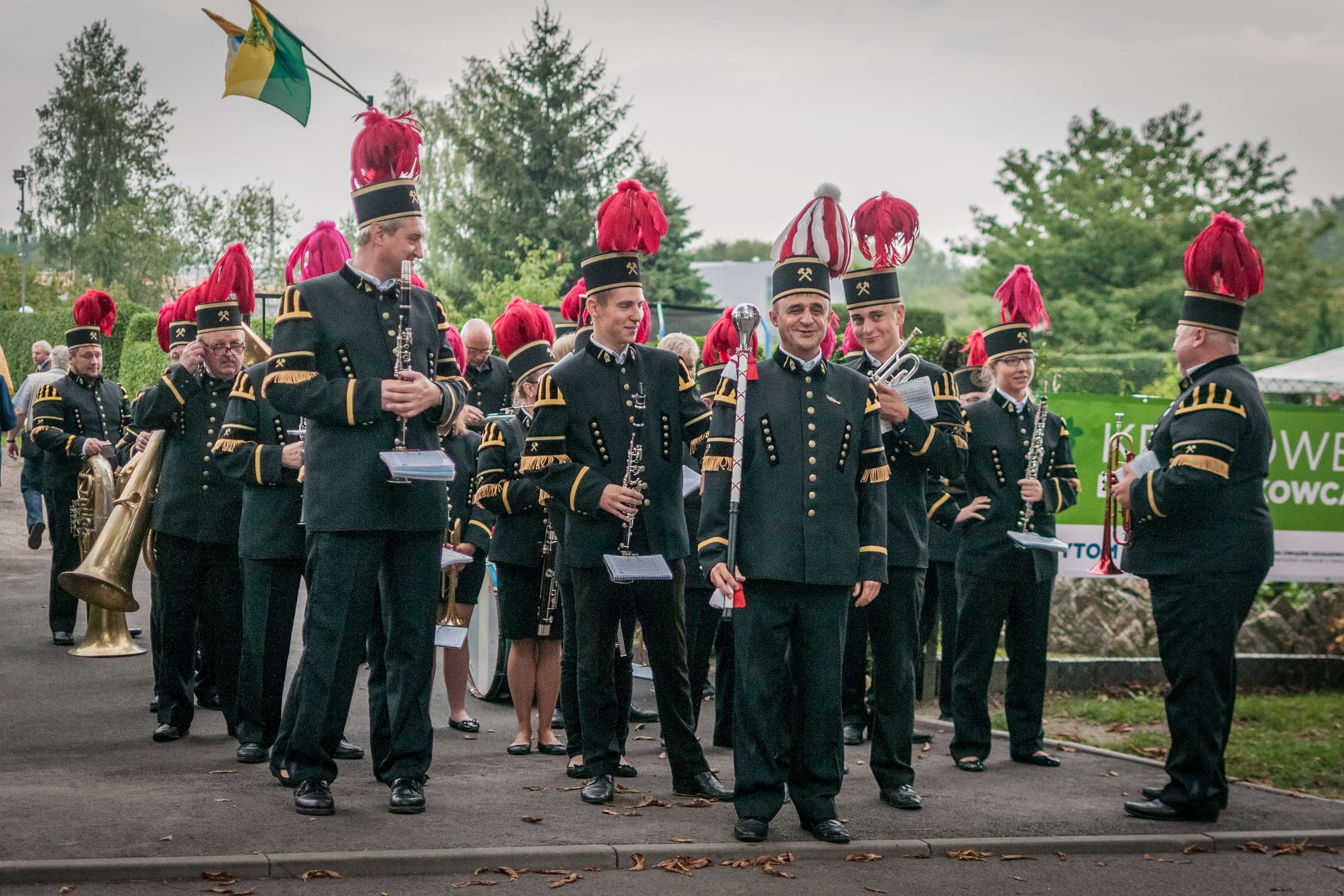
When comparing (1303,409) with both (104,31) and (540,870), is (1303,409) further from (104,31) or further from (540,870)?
(104,31)

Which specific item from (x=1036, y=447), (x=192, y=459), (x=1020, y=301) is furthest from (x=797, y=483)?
(x=192, y=459)

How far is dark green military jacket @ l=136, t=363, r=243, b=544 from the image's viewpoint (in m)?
7.91

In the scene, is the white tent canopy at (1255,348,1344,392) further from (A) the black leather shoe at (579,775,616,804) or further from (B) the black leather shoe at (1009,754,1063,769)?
(A) the black leather shoe at (579,775,616,804)

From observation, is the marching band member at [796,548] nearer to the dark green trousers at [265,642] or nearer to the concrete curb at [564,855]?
the concrete curb at [564,855]

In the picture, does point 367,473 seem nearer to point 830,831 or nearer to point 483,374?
point 830,831

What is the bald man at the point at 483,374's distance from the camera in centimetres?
1119

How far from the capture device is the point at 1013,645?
8.11 metres

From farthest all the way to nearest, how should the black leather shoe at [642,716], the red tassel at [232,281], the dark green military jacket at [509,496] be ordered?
the black leather shoe at [642,716] < the red tassel at [232,281] < the dark green military jacket at [509,496]

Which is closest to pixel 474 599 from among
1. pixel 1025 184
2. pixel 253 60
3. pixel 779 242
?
pixel 779 242

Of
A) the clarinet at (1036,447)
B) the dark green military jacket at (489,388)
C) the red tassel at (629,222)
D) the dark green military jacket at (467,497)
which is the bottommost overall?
the dark green military jacket at (467,497)

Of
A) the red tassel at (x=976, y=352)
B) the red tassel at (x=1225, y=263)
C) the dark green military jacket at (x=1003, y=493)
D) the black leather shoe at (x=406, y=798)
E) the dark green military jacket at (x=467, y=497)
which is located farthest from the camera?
the red tassel at (x=976, y=352)

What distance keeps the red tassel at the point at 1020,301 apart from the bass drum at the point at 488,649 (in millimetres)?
3541

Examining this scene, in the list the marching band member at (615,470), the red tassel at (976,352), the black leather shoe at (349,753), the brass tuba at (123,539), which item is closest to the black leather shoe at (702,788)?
the marching band member at (615,470)

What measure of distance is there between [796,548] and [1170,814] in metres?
2.29
